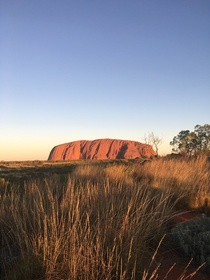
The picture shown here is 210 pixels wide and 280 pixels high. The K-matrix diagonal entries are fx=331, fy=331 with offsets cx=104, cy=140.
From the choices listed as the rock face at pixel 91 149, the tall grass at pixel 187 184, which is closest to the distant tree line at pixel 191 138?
the tall grass at pixel 187 184

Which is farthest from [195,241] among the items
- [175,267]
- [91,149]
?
[91,149]

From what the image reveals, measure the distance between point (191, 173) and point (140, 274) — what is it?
23.9 feet

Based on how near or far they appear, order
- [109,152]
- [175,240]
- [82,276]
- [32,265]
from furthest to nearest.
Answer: [109,152] < [175,240] < [32,265] < [82,276]

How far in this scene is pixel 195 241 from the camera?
15.9 ft

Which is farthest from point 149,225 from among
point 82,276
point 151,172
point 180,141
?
point 180,141

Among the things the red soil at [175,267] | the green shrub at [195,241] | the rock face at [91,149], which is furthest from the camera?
the rock face at [91,149]

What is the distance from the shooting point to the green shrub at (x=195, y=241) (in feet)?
14.8

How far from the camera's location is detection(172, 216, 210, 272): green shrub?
14.8ft

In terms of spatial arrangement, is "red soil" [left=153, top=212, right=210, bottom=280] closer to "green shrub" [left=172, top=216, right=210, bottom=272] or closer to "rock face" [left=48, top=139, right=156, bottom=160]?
"green shrub" [left=172, top=216, right=210, bottom=272]

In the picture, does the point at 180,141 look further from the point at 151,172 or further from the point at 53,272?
the point at 53,272

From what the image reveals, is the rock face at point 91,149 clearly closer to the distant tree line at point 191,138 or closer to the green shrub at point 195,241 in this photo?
the distant tree line at point 191,138

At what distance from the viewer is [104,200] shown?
17.6 feet

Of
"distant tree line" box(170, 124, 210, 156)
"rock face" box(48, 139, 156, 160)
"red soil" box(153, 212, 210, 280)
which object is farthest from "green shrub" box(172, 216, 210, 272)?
"rock face" box(48, 139, 156, 160)

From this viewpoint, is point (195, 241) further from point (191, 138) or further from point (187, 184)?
point (191, 138)
